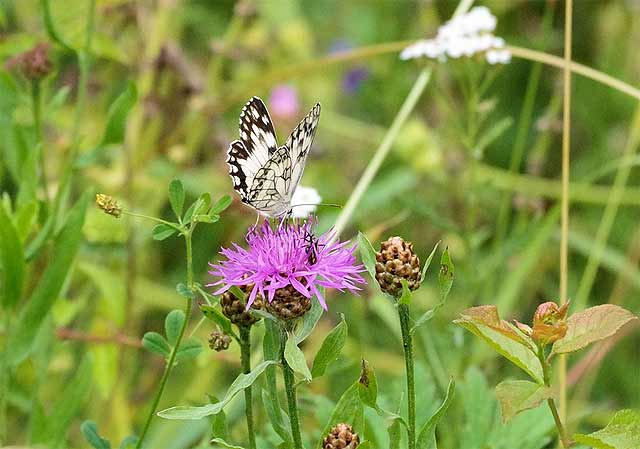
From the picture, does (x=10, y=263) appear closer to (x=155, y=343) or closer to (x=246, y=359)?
(x=155, y=343)

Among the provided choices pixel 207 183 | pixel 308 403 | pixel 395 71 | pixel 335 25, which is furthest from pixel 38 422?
pixel 335 25

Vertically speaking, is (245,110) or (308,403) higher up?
(245,110)

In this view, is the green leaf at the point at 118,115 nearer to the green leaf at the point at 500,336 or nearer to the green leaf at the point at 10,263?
the green leaf at the point at 10,263

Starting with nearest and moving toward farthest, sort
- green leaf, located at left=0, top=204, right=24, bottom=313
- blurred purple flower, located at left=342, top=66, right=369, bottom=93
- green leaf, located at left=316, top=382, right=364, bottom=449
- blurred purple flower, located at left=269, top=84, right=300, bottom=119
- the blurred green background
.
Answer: green leaf, located at left=316, top=382, right=364, bottom=449 < green leaf, located at left=0, top=204, right=24, bottom=313 < the blurred green background < blurred purple flower, located at left=269, top=84, right=300, bottom=119 < blurred purple flower, located at left=342, top=66, right=369, bottom=93

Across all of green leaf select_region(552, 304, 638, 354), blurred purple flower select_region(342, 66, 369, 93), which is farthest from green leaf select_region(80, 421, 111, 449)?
blurred purple flower select_region(342, 66, 369, 93)

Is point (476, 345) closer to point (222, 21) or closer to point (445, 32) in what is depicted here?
point (445, 32)

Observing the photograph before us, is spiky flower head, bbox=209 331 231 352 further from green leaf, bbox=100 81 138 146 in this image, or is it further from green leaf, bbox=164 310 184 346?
green leaf, bbox=100 81 138 146
